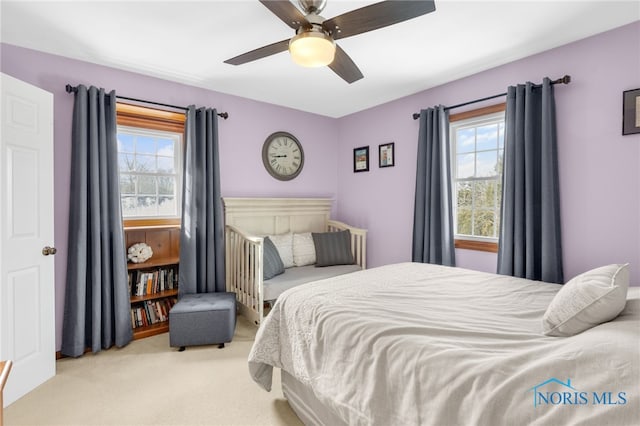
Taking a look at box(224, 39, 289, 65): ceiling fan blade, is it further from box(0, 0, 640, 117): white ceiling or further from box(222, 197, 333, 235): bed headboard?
box(222, 197, 333, 235): bed headboard

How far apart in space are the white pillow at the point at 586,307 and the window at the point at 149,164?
3.21 metres

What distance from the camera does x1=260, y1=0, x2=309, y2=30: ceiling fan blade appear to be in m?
1.48

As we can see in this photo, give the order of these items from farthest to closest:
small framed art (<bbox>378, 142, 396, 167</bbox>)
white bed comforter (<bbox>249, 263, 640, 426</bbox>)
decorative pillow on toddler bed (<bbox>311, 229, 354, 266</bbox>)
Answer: small framed art (<bbox>378, 142, 396, 167</bbox>), decorative pillow on toddler bed (<bbox>311, 229, 354, 266</bbox>), white bed comforter (<bbox>249, 263, 640, 426</bbox>)

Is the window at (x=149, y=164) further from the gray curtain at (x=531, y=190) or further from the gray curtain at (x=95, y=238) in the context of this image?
the gray curtain at (x=531, y=190)

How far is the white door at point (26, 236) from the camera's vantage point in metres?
2.00

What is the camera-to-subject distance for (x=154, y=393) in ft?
6.89

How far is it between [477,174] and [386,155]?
1.09 meters

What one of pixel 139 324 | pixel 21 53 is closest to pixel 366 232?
pixel 139 324

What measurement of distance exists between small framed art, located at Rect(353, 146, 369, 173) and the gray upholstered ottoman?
2395mm

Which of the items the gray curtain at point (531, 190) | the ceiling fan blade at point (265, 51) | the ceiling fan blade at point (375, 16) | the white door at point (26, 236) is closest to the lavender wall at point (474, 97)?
the gray curtain at point (531, 190)

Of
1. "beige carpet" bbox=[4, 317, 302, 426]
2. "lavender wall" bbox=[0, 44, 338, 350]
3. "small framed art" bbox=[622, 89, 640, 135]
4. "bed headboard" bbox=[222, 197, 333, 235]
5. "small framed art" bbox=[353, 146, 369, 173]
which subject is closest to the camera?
"beige carpet" bbox=[4, 317, 302, 426]

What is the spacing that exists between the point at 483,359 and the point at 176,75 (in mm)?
3263

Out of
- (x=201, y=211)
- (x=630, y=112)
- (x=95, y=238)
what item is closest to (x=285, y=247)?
(x=201, y=211)

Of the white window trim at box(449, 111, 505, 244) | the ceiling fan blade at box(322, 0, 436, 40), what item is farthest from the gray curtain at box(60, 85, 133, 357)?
the white window trim at box(449, 111, 505, 244)
